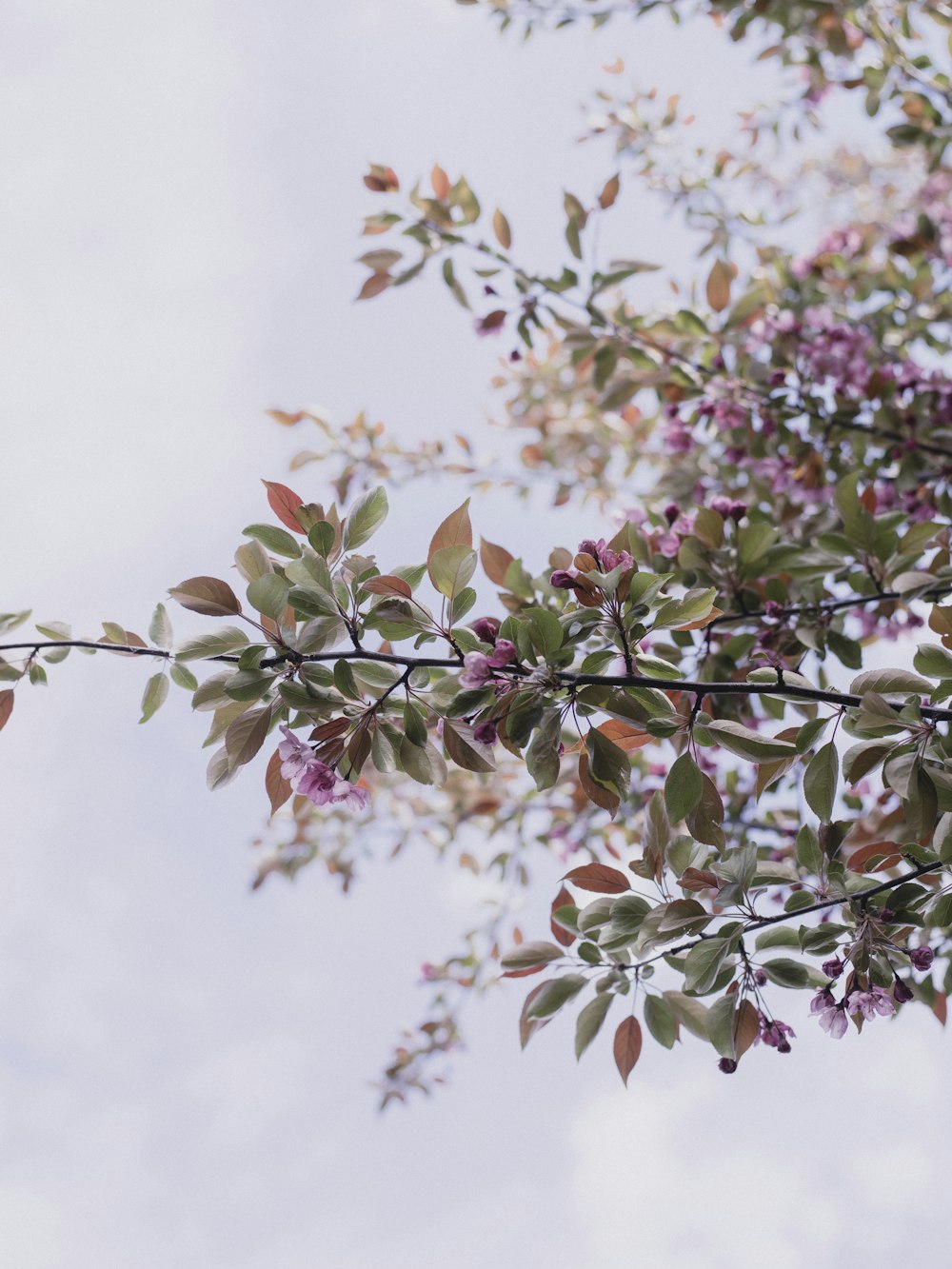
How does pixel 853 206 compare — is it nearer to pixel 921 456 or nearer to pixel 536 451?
pixel 536 451

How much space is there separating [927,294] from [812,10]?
0.89 m

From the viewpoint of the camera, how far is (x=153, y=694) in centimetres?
108

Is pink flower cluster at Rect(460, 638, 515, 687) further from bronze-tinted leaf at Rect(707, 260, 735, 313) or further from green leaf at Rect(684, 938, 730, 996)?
bronze-tinted leaf at Rect(707, 260, 735, 313)

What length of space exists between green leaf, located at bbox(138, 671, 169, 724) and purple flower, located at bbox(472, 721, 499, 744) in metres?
0.40

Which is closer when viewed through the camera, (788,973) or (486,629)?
(486,629)

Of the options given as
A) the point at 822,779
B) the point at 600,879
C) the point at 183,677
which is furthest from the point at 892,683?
the point at 183,677

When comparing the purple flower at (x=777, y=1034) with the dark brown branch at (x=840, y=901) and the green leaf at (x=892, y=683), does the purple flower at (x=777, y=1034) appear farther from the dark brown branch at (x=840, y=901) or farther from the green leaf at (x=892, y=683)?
the green leaf at (x=892, y=683)

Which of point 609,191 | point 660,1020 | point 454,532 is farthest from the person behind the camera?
point 609,191

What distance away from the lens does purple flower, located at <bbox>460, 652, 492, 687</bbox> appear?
0.92m

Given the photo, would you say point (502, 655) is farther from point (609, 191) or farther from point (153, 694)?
point (609, 191)

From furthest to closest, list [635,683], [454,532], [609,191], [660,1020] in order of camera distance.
A: [609,191] < [660,1020] < [454,532] < [635,683]

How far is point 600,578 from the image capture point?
94cm

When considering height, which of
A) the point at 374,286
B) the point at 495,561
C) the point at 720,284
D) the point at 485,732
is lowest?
the point at 485,732

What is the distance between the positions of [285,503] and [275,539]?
7 centimetres
